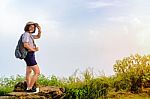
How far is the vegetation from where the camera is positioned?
665 inches

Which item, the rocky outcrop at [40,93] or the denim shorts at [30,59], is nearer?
the denim shorts at [30,59]

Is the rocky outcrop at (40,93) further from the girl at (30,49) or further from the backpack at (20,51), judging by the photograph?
the backpack at (20,51)

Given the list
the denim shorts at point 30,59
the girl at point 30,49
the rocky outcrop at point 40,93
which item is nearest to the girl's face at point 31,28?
the girl at point 30,49

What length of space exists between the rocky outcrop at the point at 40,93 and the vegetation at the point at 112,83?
0.29 metres

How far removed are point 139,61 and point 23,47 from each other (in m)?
5.25

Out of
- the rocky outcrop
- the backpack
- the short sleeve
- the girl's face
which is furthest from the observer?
the rocky outcrop

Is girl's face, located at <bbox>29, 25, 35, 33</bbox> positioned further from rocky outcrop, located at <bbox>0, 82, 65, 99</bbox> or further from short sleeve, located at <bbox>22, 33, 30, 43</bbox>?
rocky outcrop, located at <bbox>0, 82, 65, 99</bbox>

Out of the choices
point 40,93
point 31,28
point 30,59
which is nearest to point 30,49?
point 30,59

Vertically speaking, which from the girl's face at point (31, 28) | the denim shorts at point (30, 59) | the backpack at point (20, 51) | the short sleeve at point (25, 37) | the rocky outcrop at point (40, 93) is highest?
the girl's face at point (31, 28)

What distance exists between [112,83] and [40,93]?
2.73m

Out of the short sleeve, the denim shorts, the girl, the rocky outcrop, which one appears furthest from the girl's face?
the rocky outcrop

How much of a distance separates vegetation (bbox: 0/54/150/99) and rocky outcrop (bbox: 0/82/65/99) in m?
0.29

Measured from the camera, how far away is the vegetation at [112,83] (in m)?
16.9

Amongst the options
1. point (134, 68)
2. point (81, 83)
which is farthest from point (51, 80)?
point (134, 68)
